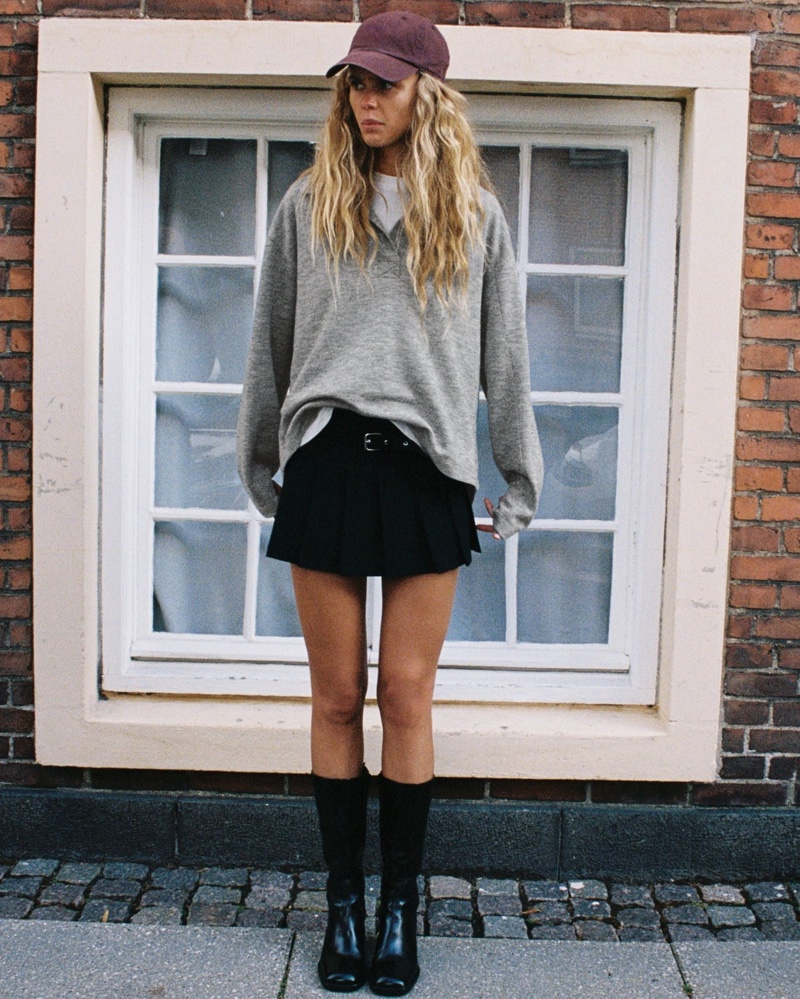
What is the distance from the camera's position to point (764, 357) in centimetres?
286

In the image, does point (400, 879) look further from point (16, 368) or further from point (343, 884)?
point (16, 368)

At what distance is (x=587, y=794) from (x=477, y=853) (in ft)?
1.25

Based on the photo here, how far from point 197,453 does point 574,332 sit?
1243mm

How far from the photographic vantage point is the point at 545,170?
2.99 meters

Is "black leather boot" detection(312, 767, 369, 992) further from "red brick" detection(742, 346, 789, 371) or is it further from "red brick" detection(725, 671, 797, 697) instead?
Result: "red brick" detection(742, 346, 789, 371)

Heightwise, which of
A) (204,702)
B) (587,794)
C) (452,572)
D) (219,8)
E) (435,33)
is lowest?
(587,794)

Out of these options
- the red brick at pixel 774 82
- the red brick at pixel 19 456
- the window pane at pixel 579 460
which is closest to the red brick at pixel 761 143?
the red brick at pixel 774 82

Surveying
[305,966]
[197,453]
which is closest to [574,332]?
[197,453]

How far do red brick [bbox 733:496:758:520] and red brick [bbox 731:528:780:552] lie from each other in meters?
0.04

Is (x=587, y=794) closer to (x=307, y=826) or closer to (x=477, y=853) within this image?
(x=477, y=853)

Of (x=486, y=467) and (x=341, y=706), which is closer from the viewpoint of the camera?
(x=341, y=706)

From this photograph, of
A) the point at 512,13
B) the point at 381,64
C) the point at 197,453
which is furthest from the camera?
the point at 197,453

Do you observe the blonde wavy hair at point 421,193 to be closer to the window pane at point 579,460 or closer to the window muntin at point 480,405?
the window muntin at point 480,405

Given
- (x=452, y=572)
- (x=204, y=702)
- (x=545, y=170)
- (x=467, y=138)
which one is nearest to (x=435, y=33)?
(x=467, y=138)
